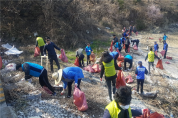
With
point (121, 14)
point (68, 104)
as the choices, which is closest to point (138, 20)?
point (121, 14)

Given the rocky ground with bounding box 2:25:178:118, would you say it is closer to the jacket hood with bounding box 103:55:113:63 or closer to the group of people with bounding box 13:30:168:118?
the group of people with bounding box 13:30:168:118

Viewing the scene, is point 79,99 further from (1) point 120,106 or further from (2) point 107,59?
(1) point 120,106

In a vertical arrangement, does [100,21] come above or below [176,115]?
above

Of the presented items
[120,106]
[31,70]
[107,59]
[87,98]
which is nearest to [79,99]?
[87,98]

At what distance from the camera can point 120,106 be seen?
2.21 m

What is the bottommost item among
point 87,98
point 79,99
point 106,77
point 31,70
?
point 87,98

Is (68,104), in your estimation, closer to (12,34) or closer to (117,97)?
(117,97)

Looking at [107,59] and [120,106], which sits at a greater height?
[107,59]

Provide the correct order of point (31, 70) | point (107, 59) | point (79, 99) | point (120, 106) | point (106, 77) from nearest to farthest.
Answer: point (120, 106)
point (79, 99)
point (31, 70)
point (107, 59)
point (106, 77)

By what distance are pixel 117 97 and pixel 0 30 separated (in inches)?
407

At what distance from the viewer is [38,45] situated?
8.06m

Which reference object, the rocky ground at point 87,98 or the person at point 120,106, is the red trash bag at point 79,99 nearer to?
the rocky ground at point 87,98

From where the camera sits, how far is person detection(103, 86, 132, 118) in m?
2.16

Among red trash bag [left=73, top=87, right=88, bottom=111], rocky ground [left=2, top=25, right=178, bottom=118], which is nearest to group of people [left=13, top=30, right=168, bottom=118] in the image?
red trash bag [left=73, top=87, right=88, bottom=111]
